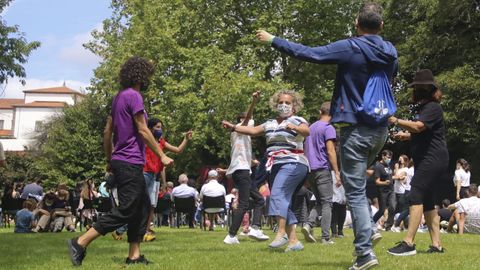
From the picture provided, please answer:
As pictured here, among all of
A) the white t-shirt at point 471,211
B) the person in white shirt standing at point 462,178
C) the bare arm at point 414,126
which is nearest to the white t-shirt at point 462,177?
the person in white shirt standing at point 462,178

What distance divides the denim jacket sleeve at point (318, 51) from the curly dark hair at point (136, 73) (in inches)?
68.3

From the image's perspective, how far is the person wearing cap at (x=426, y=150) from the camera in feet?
23.4

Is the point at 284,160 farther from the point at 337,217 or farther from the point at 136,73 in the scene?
the point at 337,217

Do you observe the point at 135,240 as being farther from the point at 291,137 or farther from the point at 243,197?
the point at 243,197

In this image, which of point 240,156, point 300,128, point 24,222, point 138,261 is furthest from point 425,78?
point 24,222

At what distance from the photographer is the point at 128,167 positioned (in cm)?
606

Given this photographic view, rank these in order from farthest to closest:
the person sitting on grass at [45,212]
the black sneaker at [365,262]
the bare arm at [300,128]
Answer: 1. the person sitting on grass at [45,212]
2. the bare arm at [300,128]
3. the black sneaker at [365,262]

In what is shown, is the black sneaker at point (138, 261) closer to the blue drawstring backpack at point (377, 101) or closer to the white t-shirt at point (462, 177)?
the blue drawstring backpack at point (377, 101)

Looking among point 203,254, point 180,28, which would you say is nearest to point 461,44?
point 180,28

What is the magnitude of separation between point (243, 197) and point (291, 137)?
2004mm

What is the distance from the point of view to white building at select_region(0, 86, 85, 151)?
96750 mm

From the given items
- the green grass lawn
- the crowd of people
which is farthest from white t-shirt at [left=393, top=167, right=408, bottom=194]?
the green grass lawn

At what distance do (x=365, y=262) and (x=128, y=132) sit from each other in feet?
8.69

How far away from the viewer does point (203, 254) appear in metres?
7.13
